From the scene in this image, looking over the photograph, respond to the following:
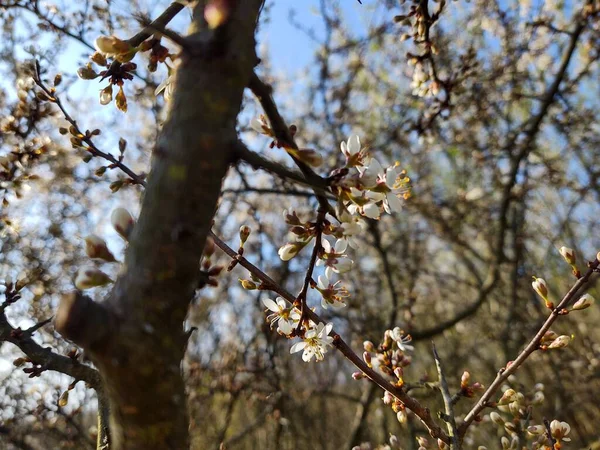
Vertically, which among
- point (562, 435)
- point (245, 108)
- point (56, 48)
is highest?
point (245, 108)

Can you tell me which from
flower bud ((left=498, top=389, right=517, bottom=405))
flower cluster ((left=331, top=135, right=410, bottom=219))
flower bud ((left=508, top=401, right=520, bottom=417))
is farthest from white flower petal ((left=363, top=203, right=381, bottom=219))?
flower bud ((left=508, top=401, right=520, bottom=417))

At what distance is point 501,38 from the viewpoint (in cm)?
587

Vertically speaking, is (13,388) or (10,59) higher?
(10,59)

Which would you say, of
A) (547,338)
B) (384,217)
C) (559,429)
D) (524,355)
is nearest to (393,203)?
(524,355)

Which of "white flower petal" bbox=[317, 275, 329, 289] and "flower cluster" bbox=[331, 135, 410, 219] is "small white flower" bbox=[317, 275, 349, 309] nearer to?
"white flower petal" bbox=[317, 275, 329, 289]

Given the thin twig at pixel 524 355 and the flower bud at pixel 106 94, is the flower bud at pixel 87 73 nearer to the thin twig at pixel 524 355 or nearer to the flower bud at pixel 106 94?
the flower bud at pixel 106 94

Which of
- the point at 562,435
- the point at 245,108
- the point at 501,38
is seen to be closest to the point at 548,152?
the point at 501,38

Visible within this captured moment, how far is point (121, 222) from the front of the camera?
3.67 ft

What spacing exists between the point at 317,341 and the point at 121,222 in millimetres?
996

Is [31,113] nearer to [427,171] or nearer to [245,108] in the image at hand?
[245,108]

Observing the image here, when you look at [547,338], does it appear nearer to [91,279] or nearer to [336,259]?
[336,259]

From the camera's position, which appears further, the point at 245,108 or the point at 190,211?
the point at 245,108

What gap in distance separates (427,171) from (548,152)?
186cm

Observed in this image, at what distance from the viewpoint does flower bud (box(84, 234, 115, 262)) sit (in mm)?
1122
